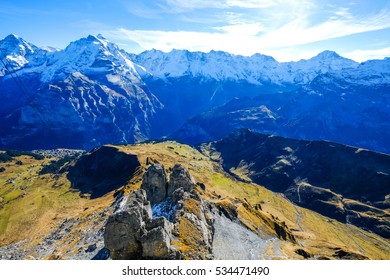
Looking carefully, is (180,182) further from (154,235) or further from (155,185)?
(154,235)

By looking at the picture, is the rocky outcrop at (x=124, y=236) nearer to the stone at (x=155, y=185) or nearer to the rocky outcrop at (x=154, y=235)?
the rocky outcrop at (x=154, y=235)

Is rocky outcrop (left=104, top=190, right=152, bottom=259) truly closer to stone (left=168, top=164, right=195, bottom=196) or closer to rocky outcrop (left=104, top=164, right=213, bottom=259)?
rocky outcrop (left=104, top=164, right=213, bottom=259)

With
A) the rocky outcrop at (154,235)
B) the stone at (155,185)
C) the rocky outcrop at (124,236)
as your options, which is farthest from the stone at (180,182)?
the rocky outcrop at (124,236)

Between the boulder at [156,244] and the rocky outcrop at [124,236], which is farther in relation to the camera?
the rocky outcrop at [124,236]

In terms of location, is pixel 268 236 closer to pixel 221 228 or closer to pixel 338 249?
pixel 221 228

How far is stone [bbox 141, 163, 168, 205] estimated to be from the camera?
108312 mm

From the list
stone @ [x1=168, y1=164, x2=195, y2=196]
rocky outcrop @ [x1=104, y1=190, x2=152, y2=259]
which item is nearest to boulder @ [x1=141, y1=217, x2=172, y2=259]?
rocky outcrop @ [x1=104, y1=190, x2=152, y2=259]

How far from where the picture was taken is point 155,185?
110312 millimetres

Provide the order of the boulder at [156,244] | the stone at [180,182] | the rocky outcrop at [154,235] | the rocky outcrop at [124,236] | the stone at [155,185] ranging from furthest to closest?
the stone at [155,185] → the stone at [180,182] → the rocky outcrop at [124,236] → the rocky outcrop at [154,235] → the boulder at [156,244]

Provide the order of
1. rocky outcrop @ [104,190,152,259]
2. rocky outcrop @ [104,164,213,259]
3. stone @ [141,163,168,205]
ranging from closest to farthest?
rocky outcrop @ [104,164,213,259], rocky outcrop @ [104,190,152,259], stone @ [141,163,168,205]

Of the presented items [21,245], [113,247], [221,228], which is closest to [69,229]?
[21,245]

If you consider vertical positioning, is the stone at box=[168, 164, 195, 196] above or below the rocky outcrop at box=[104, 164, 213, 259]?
below

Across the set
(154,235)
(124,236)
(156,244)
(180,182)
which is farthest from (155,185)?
(156,244)

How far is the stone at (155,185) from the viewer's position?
108 meters
